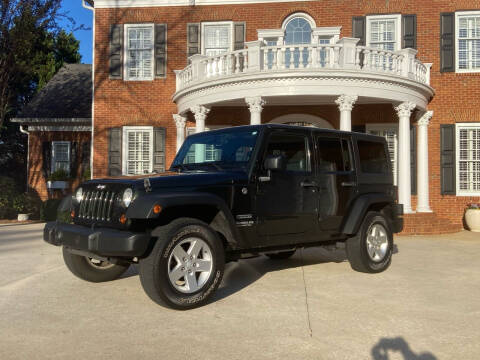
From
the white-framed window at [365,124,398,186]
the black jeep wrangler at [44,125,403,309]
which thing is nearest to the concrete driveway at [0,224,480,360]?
the black jeep wrangler at [44,125,403,309]

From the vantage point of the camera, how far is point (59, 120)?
16.8 metres

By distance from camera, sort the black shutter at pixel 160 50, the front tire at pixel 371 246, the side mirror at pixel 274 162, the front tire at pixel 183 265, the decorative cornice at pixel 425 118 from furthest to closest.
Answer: the black shutter at pixel 160 50, the decorative cornice at pixel 425 118, the front tire at pixel 371 246, the side mirror at pixel 274 162, the front tire at pixel 183 265

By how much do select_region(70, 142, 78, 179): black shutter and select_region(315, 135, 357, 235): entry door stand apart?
43.8 feet

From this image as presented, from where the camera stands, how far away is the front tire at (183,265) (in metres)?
4.11

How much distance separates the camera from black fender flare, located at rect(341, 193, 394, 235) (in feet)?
19.0

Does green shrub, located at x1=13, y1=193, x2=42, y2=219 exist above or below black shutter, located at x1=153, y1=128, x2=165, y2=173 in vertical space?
below

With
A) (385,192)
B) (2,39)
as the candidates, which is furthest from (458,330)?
(2,39)

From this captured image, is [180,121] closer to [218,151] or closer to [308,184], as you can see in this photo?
[218,151]

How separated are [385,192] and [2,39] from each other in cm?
1338

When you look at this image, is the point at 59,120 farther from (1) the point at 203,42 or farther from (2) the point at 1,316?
(2) the point at 1,316

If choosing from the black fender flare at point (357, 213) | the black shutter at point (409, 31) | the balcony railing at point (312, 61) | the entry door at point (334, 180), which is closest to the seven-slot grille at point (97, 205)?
the entry door at point (334, 180)

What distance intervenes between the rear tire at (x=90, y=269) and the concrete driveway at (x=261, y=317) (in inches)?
4.8

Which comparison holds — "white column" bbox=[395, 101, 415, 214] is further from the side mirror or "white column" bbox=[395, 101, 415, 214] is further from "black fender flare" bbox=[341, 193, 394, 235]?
the side mirror

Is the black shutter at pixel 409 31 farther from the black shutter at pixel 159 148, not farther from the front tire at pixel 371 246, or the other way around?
the front tire at pixel 371 246
